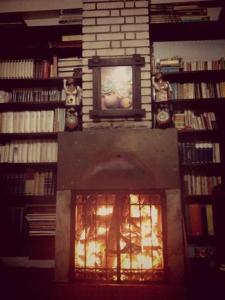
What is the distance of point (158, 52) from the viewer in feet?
12.8

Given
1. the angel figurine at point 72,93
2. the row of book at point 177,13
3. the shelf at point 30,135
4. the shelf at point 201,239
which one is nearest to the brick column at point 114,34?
the angel figurine at point 72,93

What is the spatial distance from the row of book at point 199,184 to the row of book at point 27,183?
153cm

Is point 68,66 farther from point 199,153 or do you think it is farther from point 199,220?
point 199,220

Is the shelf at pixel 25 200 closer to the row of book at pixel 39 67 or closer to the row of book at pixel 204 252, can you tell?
the row of book at pixel 39 67

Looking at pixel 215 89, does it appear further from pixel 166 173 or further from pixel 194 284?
pixel 194 284

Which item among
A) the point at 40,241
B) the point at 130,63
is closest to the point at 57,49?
the point at 130,63

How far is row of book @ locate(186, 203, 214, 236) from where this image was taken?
3.33m

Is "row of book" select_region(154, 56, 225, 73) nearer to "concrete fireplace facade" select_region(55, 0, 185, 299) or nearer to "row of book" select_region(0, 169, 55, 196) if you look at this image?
"concrete fireplace facade" select_region(55, 0, 185, 299)

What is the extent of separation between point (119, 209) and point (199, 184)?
1.09 m

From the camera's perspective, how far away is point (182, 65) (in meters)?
3.61

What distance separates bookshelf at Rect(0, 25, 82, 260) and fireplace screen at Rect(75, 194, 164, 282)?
1.93 feet

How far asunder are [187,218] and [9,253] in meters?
2.08

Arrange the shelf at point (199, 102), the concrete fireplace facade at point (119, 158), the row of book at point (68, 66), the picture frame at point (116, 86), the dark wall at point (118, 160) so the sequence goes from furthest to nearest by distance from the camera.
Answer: the row of book at point (68, 66)
the shelf at point (199, 102)
the picture frame at point (116, 86)
the dark wall at point (118, 160)
the concrete fireplace facade at point (119, 158)

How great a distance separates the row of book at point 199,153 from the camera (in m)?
3.46
